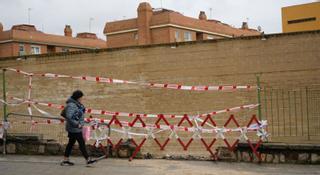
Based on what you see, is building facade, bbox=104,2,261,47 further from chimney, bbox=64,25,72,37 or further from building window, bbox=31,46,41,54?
chimney, bbox=64,25,72,37

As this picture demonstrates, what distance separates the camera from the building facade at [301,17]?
93.5 ft

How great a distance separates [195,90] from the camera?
55.3 ft

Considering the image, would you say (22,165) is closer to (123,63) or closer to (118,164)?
(118,164)

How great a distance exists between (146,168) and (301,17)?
73.2ft

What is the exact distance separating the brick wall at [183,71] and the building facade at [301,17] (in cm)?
1258

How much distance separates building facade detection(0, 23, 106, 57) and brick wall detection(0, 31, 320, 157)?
37119mm

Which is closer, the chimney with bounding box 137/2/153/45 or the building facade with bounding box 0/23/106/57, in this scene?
the chimney with bounding box 137/2/153/45

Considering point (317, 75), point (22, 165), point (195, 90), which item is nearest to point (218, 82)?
point (195, 90)

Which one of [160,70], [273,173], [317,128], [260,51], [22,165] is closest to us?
[273,173]

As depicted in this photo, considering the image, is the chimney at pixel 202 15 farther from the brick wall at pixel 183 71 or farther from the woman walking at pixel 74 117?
the woman walking at pixel 74 117

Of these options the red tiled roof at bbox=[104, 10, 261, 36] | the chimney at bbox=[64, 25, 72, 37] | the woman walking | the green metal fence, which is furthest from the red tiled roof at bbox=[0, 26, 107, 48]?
the woman walking

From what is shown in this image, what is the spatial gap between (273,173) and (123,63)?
31.5 feet

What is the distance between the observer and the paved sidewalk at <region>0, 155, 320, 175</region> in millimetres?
9452

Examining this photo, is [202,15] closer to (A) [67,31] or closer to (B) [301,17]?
(A) [67,31]
